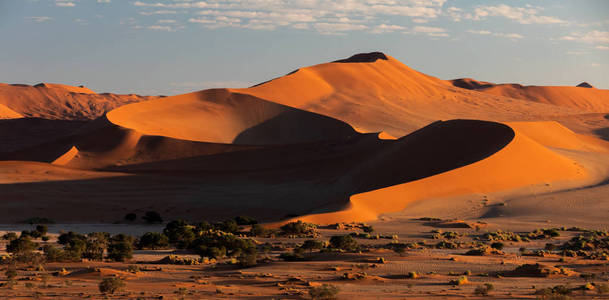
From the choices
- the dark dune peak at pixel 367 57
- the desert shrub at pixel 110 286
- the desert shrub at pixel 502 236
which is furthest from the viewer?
the dark dune peak at pixel 367 57

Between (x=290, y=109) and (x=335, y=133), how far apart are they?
10.1 m

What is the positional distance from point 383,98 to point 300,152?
41.0m

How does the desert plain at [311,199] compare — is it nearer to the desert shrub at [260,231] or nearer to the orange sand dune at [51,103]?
the desert shrub at [260,231]

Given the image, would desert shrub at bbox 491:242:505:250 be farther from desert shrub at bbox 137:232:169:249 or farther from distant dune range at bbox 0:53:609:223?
desert shrub at bbox 137:232:169:249

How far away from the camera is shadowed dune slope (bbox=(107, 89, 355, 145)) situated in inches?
3356

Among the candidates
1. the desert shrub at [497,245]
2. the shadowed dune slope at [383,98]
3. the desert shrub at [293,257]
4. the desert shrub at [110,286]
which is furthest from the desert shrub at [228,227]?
the shadowed dune slope at [383,98]

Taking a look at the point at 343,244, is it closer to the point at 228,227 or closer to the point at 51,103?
the point at 228,227

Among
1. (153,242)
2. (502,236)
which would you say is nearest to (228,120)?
(502,236)

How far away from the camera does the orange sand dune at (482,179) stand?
4522 cm

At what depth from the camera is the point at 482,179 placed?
51.4 metres

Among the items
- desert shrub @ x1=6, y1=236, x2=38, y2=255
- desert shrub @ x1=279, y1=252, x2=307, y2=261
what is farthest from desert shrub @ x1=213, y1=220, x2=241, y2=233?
desert shrub @ x1=279, y1=252, x2=307, y2=261

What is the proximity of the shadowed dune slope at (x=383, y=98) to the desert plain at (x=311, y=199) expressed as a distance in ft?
1.51

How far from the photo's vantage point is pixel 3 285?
696 inches

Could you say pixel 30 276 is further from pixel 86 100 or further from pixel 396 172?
pixel 86 100
